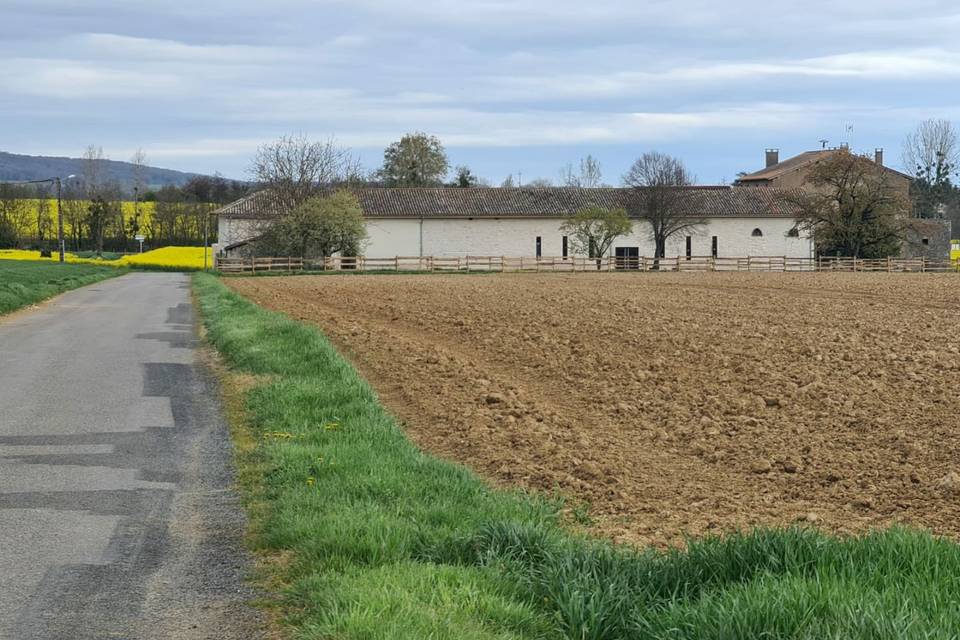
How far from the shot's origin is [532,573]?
224 inches

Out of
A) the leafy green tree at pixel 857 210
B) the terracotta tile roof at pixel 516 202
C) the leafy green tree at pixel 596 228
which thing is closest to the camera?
the leafy green tree at pixel 857 210

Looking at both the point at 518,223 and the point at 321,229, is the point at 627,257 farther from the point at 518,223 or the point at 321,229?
the point at 321,229

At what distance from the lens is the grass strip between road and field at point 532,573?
176 inches

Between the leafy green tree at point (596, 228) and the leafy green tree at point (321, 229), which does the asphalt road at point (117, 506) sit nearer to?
the leafy green tree at point (321, 229)

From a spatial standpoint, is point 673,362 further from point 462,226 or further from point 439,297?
point 462,226

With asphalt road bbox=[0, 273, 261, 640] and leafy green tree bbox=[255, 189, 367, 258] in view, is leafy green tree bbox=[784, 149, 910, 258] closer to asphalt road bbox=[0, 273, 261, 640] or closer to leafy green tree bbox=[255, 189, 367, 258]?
leafy green tree bbox=[255, 189, 367, 258]

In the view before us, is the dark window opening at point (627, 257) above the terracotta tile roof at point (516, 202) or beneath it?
beneath

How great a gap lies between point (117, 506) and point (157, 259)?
8412 cm

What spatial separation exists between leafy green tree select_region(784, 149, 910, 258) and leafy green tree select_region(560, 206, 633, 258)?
14620mm

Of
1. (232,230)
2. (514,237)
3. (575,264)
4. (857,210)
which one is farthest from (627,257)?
(232,230)

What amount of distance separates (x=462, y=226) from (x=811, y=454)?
257 feet

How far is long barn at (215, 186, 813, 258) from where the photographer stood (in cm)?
8681

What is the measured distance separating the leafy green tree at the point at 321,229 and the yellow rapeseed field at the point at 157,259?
11088mm

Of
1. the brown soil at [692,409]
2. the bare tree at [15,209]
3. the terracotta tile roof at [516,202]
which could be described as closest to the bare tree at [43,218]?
the bare tree at [15,209]
